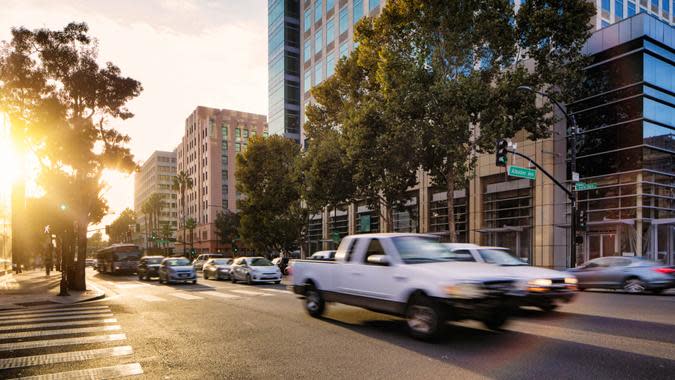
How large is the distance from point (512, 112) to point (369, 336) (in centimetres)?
1757

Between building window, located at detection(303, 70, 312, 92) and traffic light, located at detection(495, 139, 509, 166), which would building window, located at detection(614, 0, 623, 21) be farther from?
building window, located at detection(303, 70, 312, 92)

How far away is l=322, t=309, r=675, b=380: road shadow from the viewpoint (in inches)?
230

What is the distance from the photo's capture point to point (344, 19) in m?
49.9

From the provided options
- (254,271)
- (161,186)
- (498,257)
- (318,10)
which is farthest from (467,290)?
(161,186)

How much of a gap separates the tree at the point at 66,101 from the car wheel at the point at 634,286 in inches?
882

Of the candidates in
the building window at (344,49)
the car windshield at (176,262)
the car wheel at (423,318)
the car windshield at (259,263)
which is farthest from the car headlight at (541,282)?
the building window at (344,49)

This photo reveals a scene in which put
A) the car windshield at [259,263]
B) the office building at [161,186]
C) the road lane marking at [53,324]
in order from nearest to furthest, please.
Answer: the road lane marking at [53,324] < the car windshield at [259,263] < the office building at [161,186]

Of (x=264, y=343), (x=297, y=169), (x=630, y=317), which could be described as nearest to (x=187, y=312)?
(x=264, y=343)

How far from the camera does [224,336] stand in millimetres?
8609

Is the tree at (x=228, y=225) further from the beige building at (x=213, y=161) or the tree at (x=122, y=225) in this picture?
the tree at (x=122, y=225)

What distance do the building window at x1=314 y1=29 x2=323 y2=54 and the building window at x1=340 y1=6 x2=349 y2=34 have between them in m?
4.72

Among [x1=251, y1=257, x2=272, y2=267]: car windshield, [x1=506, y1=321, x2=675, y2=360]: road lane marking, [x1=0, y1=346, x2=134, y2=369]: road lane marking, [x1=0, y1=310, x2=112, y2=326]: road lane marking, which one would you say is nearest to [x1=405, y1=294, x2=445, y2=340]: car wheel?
[x1=506, y1=321, x2=675, y2=360]: road lane marking

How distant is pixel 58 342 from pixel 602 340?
30.5 feet

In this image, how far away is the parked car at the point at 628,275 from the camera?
632 inches
